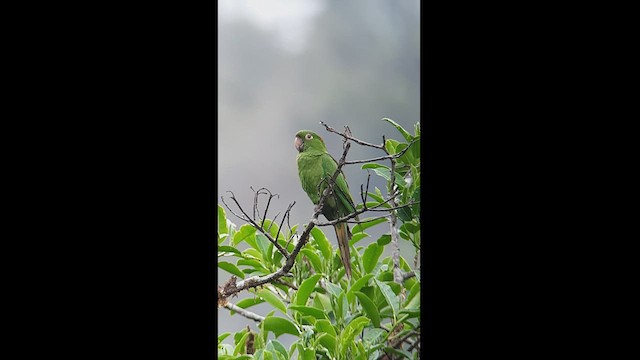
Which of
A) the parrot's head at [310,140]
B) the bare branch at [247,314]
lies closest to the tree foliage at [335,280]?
the bare branch at [247,314]

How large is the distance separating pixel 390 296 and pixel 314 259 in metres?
0.15

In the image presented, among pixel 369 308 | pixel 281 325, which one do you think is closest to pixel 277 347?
pixel 281 325

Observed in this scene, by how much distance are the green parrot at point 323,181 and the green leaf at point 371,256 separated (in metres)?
0.04

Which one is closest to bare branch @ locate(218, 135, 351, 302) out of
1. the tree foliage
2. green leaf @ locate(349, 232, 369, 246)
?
the tree foliage

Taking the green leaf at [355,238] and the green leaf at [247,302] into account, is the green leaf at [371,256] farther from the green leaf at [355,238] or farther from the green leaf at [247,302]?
the green leaf at [247,302]

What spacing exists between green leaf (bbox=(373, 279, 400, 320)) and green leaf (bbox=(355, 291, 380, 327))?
0.9 inches

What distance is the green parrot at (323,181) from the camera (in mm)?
921

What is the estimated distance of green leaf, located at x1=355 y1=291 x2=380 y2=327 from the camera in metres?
0.81

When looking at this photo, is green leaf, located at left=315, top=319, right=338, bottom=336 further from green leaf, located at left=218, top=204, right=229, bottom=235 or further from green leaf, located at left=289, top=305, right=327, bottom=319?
green leaf, located at left=218, top=204, right=229, bottom=235

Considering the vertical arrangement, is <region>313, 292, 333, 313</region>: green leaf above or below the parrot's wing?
below

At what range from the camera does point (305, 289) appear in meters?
0.82
